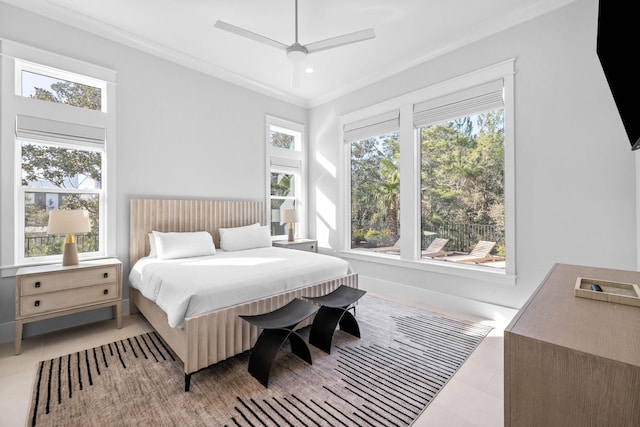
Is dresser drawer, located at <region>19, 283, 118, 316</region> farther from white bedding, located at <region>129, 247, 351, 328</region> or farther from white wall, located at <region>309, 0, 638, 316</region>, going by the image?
white wall, located at <region>309, 0, 638, 316</region>

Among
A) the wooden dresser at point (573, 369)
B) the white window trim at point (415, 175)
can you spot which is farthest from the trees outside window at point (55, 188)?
the wooden dresser at point (573, 369)

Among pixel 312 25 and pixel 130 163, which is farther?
pixel 130 163

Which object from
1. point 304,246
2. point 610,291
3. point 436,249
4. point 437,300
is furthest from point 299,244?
point 610,291

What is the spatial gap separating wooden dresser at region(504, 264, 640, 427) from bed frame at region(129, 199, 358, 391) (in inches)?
69.6

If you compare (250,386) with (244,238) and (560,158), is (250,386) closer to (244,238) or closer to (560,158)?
(244,238)

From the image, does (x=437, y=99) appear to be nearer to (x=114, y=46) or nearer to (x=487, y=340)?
(x=487, y=340)

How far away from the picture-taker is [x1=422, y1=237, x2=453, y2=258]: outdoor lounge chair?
12.0ft

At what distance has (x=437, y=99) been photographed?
3568mm

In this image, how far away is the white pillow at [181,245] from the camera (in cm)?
316

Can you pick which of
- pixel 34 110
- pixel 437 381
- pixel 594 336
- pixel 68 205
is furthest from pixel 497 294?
pixel 34 110

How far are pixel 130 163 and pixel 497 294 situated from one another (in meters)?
4.33

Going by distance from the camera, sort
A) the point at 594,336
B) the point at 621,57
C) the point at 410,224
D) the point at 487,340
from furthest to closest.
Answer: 1. the point at 410,224
2. the point at 487,340
3. the point at 621,57
4. the point at 594,336

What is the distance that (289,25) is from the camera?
10.1 ft

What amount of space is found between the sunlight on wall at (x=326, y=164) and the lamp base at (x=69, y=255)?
345cm
